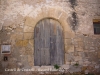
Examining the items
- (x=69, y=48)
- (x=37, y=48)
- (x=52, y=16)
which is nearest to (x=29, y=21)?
(x=52, y=16)

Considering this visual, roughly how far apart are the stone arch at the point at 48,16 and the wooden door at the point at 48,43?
0.16m

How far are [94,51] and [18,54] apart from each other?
282 cm

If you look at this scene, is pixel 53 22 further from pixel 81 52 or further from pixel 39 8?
pixel 81 52

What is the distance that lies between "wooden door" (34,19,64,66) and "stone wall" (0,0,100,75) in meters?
0.17

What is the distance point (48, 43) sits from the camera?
19.8 feet

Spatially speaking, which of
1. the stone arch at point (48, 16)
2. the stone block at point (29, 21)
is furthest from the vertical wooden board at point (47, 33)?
the stone block at point (29, 21)

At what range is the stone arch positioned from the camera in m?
5.98

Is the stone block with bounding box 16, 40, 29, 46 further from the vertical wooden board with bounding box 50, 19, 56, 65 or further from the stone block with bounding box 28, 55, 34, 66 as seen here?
the vertical wooden board with bounding box 50, 19, 56, 65

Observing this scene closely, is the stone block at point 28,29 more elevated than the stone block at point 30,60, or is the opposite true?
the stone block at point 28,29

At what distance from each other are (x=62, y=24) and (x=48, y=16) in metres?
0.62

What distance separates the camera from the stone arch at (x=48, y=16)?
235 inches

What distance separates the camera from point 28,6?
618 cm

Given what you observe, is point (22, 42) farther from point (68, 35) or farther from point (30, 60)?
point (68, 35)

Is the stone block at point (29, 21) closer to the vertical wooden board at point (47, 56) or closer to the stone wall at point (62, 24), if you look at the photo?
the stone wall at point (62, 24)
